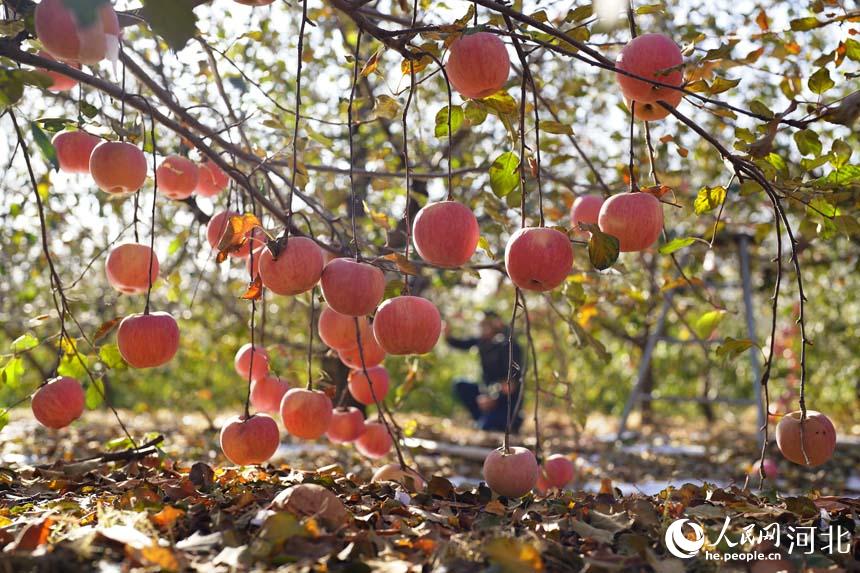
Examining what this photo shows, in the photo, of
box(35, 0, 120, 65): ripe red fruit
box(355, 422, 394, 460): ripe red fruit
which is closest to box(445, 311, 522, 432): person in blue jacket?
box(355, 422, 394, 460): ripe red fruit

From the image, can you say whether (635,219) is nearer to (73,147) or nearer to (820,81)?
(820,81)

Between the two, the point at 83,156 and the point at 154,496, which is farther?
the point at 83,156

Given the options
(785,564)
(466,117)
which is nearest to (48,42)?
(466,117)

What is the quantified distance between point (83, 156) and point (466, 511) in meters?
1.17

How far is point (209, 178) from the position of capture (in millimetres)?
1982

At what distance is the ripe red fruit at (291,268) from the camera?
118 cm

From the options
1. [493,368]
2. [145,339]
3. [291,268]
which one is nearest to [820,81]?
[291,268]

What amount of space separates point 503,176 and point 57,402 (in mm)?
1072

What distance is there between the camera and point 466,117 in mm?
1386

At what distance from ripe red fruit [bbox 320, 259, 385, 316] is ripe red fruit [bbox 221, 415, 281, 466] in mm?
354

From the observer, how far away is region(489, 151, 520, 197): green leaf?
133cm

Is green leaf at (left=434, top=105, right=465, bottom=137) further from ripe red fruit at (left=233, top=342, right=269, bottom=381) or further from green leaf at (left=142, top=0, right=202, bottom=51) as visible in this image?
ripe red fruit at (left=233, top=342, right=269, bottom=381)

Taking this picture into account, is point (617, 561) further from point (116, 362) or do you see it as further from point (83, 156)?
point (83, 156)

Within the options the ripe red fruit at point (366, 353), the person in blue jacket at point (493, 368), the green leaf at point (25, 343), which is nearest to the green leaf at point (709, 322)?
the ripe red fruit at point (366, 353)
